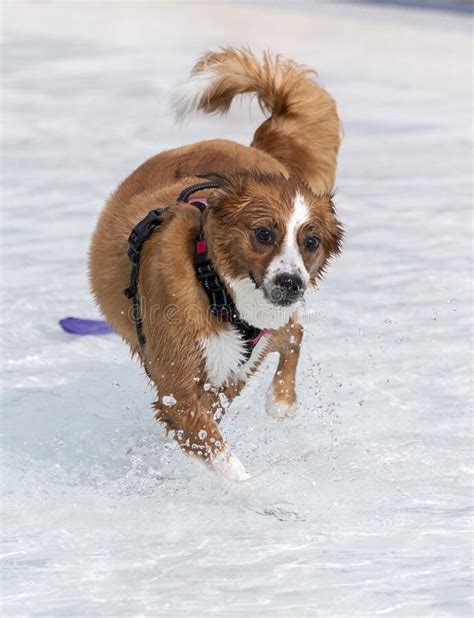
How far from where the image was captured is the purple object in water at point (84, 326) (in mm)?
5746

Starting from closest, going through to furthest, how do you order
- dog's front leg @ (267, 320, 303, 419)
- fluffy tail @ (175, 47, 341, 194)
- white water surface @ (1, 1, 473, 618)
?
white water surface @ (1, 1, 473, 618)
dog's front leg @ (267, 320, 303, 419)
fluffy tail @ (175, 47, 341, 194)

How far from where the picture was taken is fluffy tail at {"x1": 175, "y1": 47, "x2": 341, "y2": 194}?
509cm

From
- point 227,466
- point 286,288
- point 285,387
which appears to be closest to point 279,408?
point 285,387

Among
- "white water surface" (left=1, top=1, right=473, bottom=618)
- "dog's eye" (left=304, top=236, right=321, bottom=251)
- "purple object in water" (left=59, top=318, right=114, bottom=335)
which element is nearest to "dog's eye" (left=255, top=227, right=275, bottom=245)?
"dog's eye" (left=304, top=236, right=321, bottom=251)

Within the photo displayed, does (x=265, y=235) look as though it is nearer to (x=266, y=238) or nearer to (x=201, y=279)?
(x=266, y=238)

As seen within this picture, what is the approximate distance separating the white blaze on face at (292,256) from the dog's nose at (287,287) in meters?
0.01

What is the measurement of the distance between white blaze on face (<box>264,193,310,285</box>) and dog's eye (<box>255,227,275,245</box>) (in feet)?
0.15

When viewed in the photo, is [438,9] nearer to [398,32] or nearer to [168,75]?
[398,32]

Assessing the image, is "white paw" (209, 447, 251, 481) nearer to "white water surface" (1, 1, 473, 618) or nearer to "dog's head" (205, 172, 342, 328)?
"white water surface" (1, 1, 473, 618)

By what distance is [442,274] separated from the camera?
257 inches

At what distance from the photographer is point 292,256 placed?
12.2ft

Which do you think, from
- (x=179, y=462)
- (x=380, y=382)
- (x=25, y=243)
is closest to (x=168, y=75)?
(x=25, y=243)

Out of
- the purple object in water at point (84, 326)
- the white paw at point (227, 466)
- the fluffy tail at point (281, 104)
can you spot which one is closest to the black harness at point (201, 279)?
the white paw at point (227, 466)

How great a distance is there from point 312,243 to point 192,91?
5.04ft
